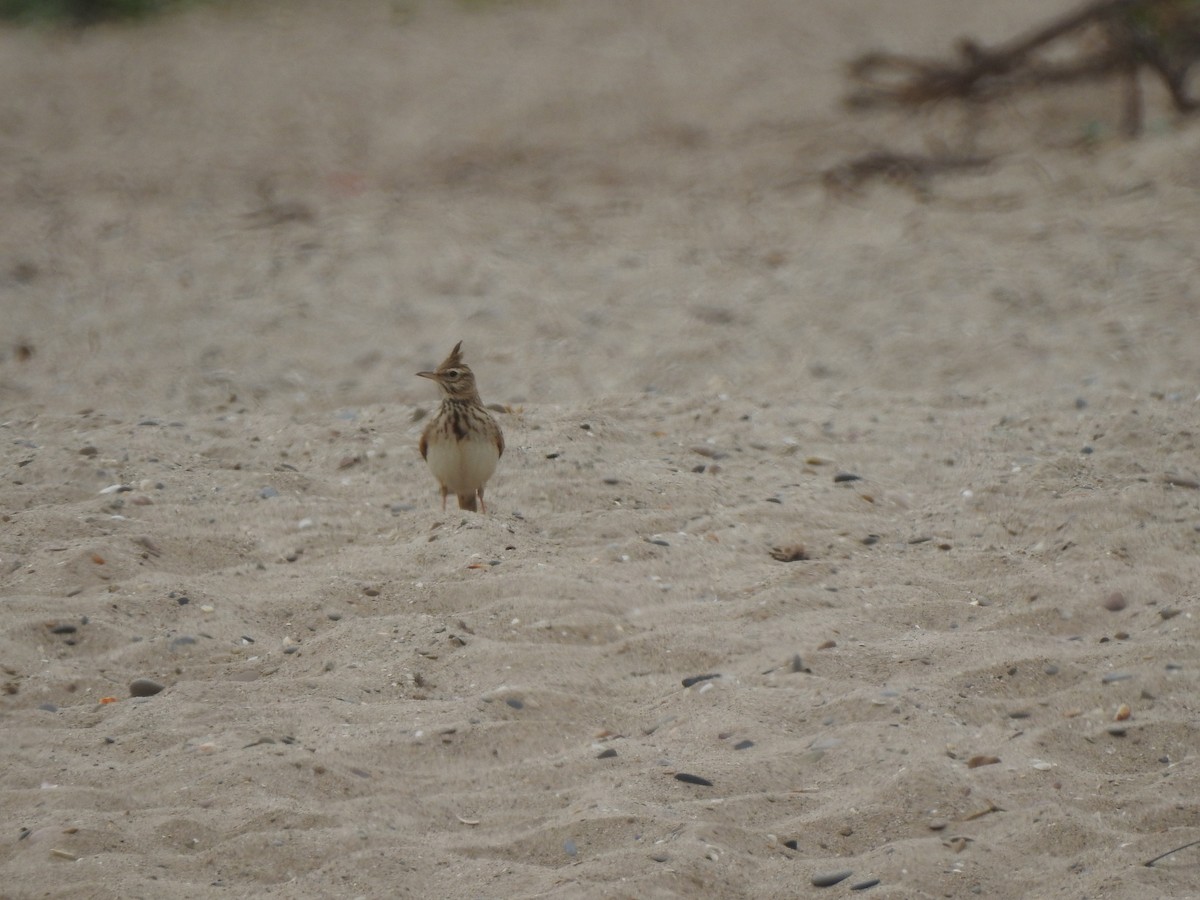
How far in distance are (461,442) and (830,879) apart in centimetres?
256

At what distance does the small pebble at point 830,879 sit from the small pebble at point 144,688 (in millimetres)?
2112

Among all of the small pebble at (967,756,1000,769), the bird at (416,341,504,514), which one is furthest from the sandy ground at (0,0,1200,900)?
the bird at (416,341,504,514)

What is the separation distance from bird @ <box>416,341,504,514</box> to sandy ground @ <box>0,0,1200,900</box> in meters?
0.19

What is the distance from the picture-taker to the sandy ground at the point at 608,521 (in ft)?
12.8

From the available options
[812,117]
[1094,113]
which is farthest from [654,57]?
[1094,113]

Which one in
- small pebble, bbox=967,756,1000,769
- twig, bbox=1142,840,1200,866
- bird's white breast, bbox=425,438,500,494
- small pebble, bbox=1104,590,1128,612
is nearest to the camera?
twig, bbox=1142,840,1200,866

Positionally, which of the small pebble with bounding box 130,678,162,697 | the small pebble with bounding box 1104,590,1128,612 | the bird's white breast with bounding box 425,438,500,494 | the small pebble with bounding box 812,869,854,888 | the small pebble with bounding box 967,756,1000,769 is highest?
the bird's white breast with bounding box 425,438,500,494

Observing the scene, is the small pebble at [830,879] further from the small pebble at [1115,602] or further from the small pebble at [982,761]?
the small pebble at [1115,602]

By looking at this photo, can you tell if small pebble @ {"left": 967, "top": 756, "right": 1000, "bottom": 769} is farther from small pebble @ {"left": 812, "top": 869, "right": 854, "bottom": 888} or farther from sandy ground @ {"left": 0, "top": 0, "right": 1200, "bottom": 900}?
small pebble @ {"left": 812, "top": 869, "right": 854, "bottom": 888}

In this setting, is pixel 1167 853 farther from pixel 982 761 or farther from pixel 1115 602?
pixel 1115 602

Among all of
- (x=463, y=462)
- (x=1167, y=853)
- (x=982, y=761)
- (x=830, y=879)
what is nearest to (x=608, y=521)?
(x=463, y=462)

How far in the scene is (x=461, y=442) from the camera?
18.9 ft

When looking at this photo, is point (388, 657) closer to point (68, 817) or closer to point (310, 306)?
point (68, 817)

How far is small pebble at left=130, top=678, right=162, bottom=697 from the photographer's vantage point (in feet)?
14.9
